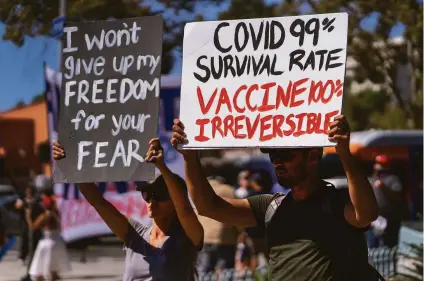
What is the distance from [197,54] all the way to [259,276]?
185 inches

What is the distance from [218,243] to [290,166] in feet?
20.8

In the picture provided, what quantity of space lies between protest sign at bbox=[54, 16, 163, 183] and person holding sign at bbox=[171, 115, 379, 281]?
2.08ft

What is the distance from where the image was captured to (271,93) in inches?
178

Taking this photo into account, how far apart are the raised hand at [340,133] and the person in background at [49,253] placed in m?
7.85

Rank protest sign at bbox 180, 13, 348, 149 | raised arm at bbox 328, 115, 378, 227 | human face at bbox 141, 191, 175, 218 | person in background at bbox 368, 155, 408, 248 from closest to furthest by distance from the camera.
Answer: raised arm at bbox 328, 115, 378, 227
protest sign at bbox 180, 13, 348, 149
human face at bbox 141, 191, 175, 218
person in background at bbox 368, 155, 408, 248

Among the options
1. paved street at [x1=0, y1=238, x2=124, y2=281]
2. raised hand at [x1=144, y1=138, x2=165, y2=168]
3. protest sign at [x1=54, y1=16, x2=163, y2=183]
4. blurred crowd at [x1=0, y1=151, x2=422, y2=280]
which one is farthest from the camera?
paved street at [x1=0, y1=238, x2=124, y2=281]

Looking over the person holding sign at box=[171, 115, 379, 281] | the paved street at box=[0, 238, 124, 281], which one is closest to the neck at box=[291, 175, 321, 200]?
the person holding sign at box=[171, 115, 379, 281]

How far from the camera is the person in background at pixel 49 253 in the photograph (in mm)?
11414

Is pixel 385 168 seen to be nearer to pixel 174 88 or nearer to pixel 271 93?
pixel 174 88

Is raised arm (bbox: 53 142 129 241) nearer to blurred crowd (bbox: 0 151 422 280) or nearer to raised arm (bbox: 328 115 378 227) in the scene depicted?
raised arm (bbox: 328 115 378 227)

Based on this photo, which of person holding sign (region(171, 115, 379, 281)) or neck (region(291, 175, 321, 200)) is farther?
neck (region(291, 175, 321, 200))

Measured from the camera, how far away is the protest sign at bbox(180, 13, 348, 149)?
4.36 meters

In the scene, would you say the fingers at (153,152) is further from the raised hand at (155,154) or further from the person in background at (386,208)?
the person in background at (386,208)

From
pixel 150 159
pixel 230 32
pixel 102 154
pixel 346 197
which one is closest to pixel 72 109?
pixel 102 154
